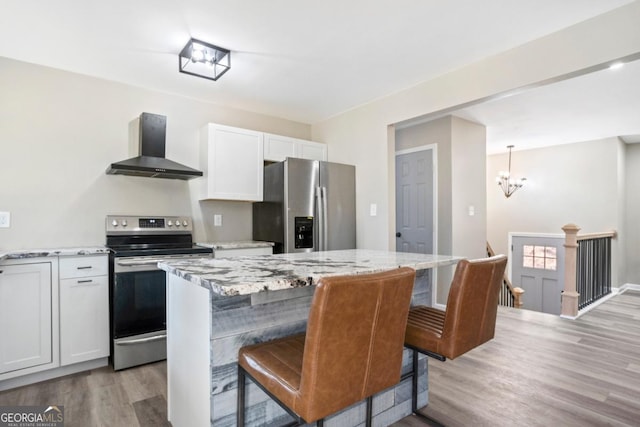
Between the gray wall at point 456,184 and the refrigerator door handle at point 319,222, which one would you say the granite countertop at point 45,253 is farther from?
the gray wall at point 456,184

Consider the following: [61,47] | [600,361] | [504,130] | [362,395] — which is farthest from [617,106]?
[61,47]

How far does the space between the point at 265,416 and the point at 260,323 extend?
0.40 metres

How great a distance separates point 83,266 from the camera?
2613 mm

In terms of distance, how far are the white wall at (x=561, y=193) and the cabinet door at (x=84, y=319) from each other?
6.75 meters

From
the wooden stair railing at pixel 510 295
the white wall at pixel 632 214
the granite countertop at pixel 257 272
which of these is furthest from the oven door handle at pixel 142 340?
the white wall at pixel 632 214

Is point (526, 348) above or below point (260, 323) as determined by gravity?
below

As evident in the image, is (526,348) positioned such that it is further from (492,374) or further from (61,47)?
(61,47)

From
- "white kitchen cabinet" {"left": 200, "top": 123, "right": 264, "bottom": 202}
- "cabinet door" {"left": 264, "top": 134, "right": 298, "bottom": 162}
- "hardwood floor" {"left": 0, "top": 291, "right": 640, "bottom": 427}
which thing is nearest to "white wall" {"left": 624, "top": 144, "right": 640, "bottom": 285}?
"hardwood floor" {"left": 0, "top": 291, "right": 640, "bottom": 427}

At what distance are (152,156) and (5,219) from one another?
1.20 meters

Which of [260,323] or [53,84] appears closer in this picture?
[260,323]

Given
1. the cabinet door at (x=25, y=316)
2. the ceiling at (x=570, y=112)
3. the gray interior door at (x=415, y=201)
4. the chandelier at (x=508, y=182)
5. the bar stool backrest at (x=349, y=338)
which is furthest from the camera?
the chandelier at (x=508, y=182)

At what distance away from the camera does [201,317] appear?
1.38 meters

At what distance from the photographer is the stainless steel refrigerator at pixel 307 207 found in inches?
137

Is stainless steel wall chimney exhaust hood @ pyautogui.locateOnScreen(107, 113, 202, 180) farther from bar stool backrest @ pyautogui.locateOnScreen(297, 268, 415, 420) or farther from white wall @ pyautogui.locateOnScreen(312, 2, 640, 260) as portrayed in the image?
bar stool backrest @ pyautogui.locateOnScreen(297, 268, 415, 420)
